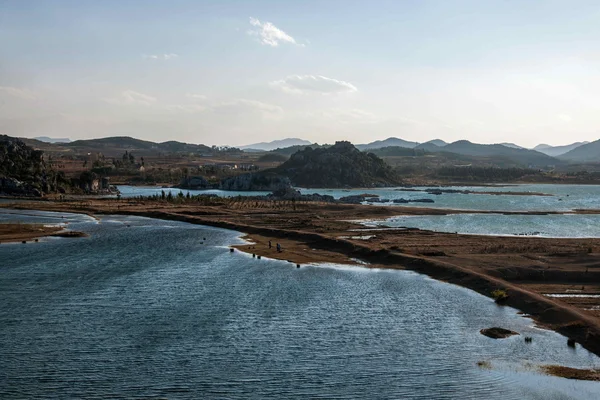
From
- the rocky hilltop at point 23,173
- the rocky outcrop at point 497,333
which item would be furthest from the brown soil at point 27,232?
the rocky hilltop at point 23,173

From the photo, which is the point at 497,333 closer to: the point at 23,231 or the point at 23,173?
the point at 23,231

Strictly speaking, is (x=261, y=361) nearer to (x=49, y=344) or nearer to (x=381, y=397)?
(x=381, y=397)

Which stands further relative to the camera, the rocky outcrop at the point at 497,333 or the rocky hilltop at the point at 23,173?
the rocky hilltop at the point at 23,173

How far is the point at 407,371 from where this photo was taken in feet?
101

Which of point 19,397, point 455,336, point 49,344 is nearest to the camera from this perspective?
point 19,397

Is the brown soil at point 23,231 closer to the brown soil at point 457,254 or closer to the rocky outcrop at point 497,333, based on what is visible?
the brown soil at point 457,254

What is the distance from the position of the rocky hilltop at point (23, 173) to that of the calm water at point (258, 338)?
103 metres

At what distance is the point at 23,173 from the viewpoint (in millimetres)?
162000

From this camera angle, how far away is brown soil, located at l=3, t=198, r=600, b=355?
43.2 m

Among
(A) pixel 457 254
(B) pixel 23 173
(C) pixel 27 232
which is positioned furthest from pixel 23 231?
(B) pixel 23 173

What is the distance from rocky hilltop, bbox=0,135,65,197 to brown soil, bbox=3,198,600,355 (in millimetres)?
34525

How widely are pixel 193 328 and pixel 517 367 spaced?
64.3 feet

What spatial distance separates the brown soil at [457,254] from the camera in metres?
43.2

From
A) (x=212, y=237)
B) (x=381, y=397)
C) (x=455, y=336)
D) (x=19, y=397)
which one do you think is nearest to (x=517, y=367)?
(x=455, y=336)
